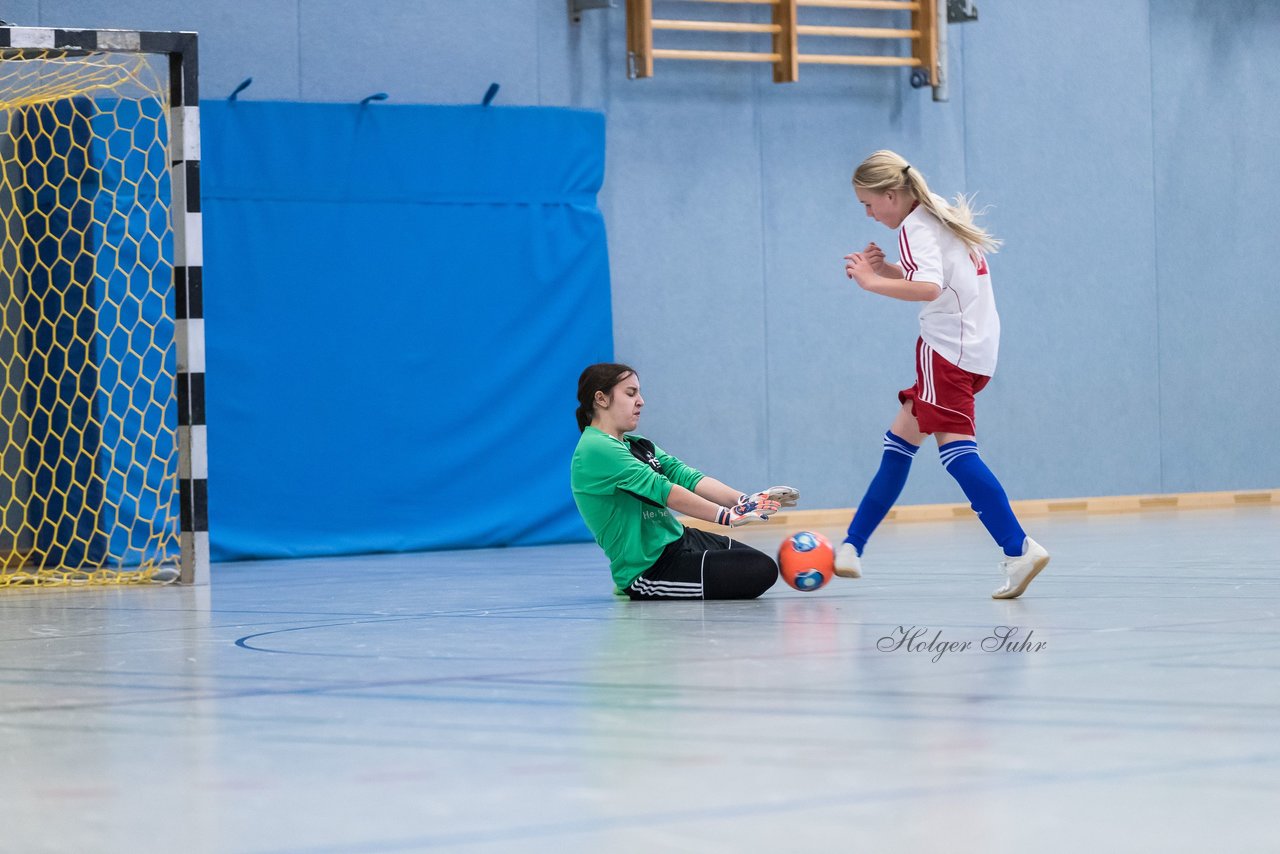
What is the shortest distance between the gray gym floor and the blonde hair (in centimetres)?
95

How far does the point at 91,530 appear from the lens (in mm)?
7082

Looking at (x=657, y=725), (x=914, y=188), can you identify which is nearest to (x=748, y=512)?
(x=914, y=188)

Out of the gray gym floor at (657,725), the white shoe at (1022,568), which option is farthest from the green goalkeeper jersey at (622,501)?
the white shoe at (1022,568)

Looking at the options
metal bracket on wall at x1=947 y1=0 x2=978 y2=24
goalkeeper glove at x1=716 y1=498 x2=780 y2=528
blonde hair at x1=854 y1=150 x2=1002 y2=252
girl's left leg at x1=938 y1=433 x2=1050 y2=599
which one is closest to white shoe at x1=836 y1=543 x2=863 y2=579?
girl's left leg at x1=938 y1=433 x2=1050 y2=599

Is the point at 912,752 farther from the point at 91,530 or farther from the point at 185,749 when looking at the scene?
the point at 91,530

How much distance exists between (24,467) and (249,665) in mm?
4241

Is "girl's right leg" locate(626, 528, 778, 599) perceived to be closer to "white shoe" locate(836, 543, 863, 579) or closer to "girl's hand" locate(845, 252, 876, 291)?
"white shoe" locate(836, 543, 863, 579)

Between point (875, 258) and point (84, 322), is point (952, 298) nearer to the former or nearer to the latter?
point (875, 258)

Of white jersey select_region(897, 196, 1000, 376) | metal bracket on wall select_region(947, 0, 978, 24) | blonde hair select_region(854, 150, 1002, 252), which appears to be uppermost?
metal bracket on wall select_region(947, 0, 978, 24)

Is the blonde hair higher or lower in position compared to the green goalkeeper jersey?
higher

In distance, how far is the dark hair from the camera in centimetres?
461

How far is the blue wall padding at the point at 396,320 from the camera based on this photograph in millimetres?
7441

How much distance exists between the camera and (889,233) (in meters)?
9.14

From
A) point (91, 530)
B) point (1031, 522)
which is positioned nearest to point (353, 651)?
point (91, 530)
